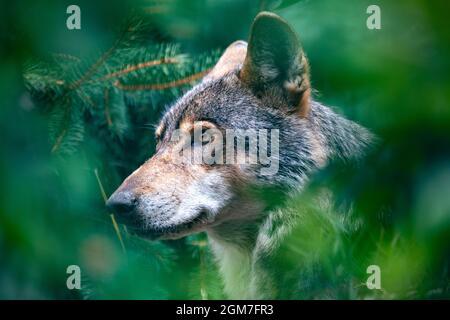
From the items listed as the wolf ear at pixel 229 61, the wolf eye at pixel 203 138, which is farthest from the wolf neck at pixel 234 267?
the wolf ear at pixel 229 61

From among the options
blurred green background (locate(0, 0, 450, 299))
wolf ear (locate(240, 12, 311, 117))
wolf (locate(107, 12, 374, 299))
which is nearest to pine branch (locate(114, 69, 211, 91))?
blurred green background (locate(0, 0, 450, 299))

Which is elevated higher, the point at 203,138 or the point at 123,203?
the point at 203,138

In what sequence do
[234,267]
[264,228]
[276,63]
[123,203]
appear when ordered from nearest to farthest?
[123,203] → [276,63] → [264,228] → [234,267]

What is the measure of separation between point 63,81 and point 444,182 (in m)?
2.15

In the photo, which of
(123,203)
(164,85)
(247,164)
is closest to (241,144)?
(247,164)

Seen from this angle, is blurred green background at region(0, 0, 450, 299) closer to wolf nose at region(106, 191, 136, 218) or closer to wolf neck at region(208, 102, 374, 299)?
wolf neck at region(208, 102, 374, 299)

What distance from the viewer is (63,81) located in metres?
2.57

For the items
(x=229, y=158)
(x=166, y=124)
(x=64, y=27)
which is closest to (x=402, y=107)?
(x=229, y=158)

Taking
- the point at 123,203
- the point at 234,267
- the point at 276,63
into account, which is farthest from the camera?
the point at 234,267

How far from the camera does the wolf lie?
81.6 inches

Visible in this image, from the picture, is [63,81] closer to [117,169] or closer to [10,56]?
[10,56]

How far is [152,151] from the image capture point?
2.98 m

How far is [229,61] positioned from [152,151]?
0.67m

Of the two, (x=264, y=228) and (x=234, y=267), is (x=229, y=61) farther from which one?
(x=234, y=267)
